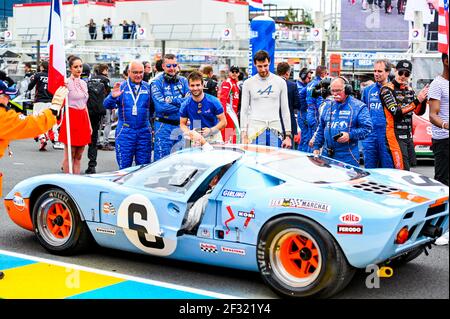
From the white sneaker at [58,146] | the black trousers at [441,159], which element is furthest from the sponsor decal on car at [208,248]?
the white sneaker at [58,146]

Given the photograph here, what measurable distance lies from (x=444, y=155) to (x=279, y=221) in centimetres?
251

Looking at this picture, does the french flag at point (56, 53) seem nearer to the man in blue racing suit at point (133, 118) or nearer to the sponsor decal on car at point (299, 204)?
the man in blue racing suit at point (133, 118)

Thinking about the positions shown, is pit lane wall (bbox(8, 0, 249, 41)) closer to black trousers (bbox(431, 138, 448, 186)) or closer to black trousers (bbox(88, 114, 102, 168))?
black trousers (bbox(88, 114, 102, 168))

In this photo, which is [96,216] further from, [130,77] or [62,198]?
[130,77]

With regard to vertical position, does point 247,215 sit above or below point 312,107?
below

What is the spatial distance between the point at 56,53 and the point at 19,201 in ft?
8.13

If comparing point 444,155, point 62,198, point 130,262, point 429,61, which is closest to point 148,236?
point 130,262

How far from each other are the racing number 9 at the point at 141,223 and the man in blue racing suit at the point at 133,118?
3.24m

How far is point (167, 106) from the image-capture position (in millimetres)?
8867

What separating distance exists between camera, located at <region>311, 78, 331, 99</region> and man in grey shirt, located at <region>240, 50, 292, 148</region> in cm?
267

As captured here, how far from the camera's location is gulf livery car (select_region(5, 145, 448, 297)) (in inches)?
187

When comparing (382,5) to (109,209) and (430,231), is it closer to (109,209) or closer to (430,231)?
(109,209)

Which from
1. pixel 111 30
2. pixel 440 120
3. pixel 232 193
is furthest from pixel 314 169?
Answer: pixel 111 30

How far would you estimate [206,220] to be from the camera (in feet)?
17.7
